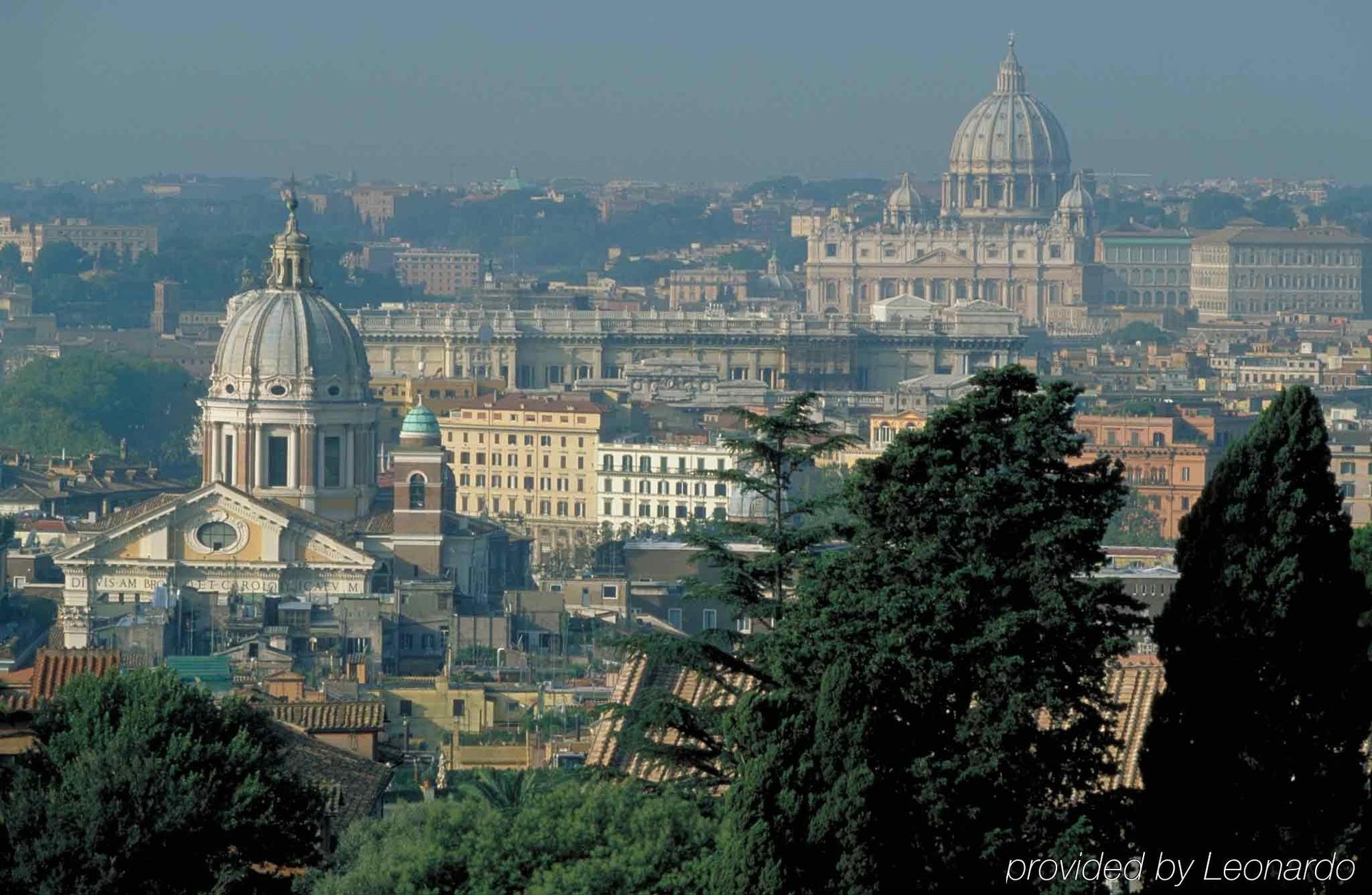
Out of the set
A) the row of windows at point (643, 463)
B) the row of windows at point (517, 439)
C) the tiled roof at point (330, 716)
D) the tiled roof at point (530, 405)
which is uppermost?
the tiled roof at point (330, 716)

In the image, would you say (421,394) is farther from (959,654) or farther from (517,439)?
(959,654)

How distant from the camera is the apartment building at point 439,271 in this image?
580 feet

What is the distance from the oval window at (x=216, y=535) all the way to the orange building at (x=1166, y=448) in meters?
17.1

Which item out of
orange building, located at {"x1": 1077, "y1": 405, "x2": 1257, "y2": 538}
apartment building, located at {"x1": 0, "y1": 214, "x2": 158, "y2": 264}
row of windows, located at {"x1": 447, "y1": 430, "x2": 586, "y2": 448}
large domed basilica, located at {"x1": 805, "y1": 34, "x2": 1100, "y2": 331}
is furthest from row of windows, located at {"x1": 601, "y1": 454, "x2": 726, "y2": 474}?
apartment building, located at {"x1": 0, "y1": 214, "x2": 158, "y2": 264}

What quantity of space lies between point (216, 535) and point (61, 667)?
3431cm

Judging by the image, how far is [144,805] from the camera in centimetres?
2398

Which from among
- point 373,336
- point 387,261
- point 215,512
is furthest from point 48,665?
point 387,261

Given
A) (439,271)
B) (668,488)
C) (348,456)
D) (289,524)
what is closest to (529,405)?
(668,488)

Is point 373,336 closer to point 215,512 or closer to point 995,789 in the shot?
point 215,512

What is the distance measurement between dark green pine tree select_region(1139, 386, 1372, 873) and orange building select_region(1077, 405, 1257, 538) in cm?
5418

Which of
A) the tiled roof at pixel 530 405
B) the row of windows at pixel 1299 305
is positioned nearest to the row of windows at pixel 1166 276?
the row of windows at pixel 1299 305

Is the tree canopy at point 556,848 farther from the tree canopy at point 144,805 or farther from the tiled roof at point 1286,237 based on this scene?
the tiled roof at point 1286,237

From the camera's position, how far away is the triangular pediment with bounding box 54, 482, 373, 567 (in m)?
63.9

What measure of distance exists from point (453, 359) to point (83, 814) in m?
83.2
